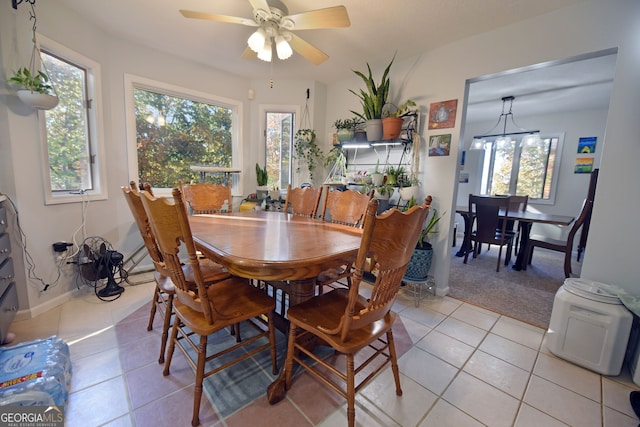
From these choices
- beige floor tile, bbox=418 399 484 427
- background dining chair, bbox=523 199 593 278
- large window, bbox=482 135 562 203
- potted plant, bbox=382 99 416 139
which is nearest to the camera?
beige floor tile, bbox=418 399 484 427

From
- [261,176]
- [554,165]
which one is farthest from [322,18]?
[554,165]

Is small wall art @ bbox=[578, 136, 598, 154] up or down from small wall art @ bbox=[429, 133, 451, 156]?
up

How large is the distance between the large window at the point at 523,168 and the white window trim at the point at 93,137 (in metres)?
6.18

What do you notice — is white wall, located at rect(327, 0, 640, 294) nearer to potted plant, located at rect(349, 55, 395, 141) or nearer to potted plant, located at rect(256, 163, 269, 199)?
potted plant, located at rect(349, 55, 395, 141)

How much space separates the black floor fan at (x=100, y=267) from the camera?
231cm

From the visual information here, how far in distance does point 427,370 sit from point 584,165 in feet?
16.9

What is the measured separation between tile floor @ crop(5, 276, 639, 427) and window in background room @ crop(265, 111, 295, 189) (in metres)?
2.40

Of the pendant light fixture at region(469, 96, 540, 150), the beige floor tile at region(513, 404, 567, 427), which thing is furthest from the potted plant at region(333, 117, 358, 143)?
the beige floor tile at region(513, 404, 567, 427)

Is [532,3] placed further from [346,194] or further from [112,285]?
[112,285]

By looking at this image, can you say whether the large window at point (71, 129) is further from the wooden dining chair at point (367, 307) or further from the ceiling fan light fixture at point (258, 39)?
the wooden dining chair at point (367, 307)

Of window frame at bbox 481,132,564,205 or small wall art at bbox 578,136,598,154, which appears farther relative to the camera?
window frame at bbox 481,132,564,205

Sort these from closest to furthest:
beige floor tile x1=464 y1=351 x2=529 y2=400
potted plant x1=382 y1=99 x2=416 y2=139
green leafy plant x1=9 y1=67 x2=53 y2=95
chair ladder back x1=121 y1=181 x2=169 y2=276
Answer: chair ladder back x1=121 y1=181 x2=169 y2=276
beige floor tile x1=464 y1=351 x2=529 y2=400
green leafy plant x1=9 y1=67 x2=53 y2=95
potted plant x1=382 y1=99 x2=416 y2=139

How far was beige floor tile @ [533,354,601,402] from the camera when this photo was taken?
1.50 m

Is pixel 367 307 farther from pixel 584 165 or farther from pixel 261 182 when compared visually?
pixel 584 165
